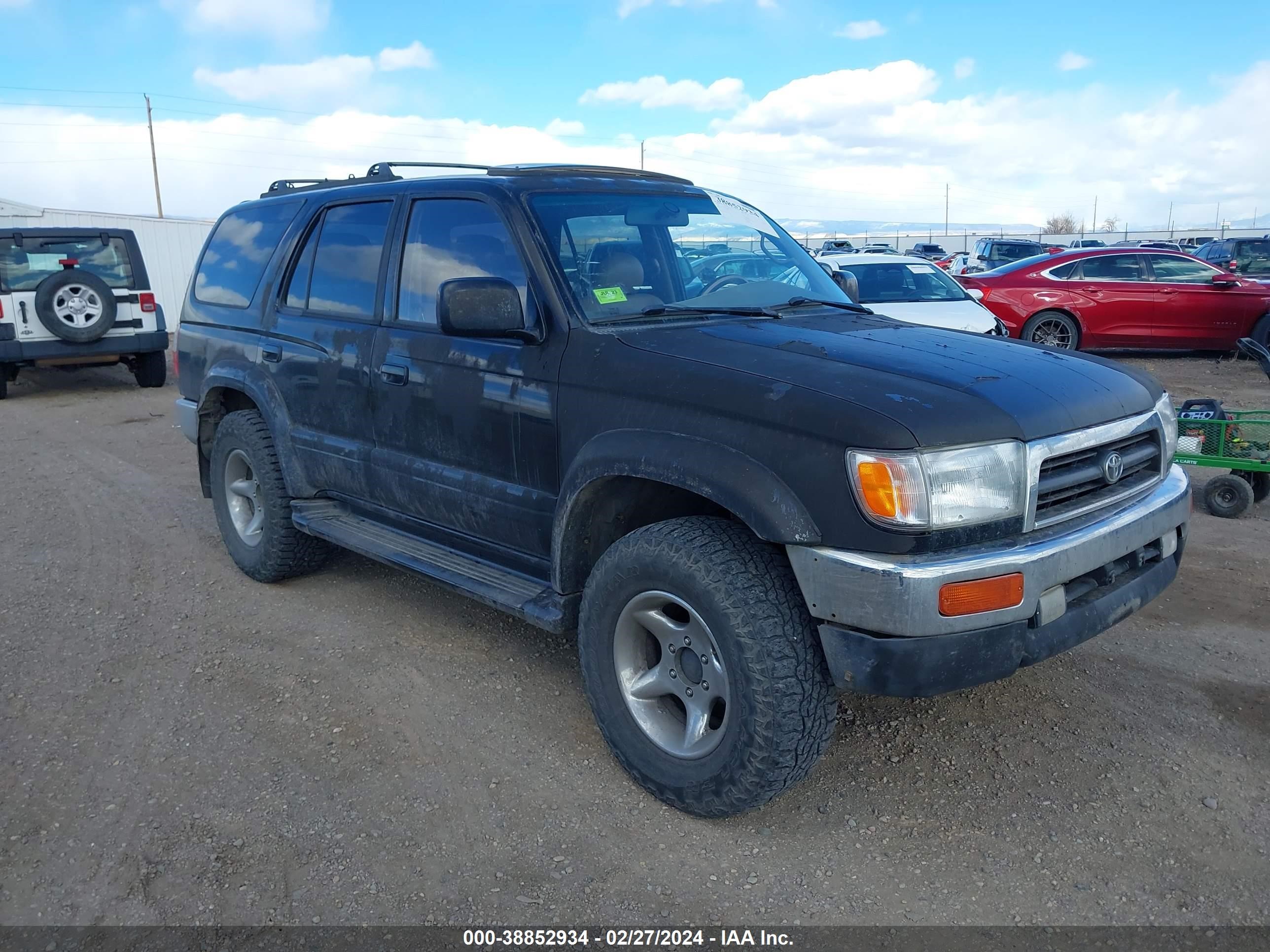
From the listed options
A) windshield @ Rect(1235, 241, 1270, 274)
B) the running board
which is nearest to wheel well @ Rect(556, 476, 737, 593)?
the running board

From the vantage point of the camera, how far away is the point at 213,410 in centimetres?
546

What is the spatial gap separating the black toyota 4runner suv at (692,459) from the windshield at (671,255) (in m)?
0.01

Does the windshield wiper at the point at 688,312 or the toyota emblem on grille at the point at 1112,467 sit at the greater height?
the windshield wiper at the point at 688,312

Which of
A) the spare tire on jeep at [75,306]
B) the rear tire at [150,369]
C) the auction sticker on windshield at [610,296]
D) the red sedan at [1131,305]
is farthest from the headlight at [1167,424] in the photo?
the rear tire at [150,369]

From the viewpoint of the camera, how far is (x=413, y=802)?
321 cm

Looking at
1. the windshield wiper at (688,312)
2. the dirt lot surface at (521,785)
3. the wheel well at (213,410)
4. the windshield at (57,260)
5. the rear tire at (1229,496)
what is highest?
the windshield at (57,260)

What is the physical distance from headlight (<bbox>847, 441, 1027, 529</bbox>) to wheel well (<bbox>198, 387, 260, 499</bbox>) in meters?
3.76

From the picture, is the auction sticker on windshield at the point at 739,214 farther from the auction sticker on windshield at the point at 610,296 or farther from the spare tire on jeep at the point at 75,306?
the spare tire on jeep at the point at 75,306

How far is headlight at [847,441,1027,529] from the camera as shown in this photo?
2580 mm

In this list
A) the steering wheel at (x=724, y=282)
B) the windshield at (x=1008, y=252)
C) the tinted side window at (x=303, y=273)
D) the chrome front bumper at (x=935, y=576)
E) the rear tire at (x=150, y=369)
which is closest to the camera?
the chrome front bumper at (x=935, y=576)

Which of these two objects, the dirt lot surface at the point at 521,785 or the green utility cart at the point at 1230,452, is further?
the green utility cart at the point at 1230,452

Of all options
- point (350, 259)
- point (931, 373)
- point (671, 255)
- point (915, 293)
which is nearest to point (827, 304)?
point (671, 255)

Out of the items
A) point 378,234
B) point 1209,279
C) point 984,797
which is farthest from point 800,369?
point 1209,279

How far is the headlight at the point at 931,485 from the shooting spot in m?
2.58
